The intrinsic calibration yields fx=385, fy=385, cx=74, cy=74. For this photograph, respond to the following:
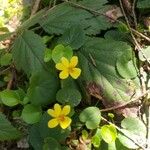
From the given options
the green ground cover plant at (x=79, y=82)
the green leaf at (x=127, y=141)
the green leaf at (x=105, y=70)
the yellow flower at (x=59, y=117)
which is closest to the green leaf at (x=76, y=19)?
the green ground cover plant at (x=79, y=82)

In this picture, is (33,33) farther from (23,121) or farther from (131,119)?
(131,119)

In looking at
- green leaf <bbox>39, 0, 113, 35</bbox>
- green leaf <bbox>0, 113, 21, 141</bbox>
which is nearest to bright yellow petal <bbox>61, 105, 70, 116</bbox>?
green leaf <bbox>0, 113, 21, 141</bbox>

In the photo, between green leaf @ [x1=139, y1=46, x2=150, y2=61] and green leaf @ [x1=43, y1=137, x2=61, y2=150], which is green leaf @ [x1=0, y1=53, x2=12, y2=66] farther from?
green leaf @ [x1=139, y1=46, x2=150, y2=61]

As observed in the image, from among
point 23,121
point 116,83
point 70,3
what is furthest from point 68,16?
point 23,121

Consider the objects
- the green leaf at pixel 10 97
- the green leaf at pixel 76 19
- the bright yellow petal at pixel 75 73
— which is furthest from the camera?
the green leaf at pixel 76 19

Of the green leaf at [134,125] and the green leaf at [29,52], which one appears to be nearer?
the green leaf at [134,125]

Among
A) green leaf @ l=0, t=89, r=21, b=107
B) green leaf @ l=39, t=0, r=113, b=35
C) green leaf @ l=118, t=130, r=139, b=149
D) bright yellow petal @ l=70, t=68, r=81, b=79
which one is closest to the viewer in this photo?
green leaf @ l=118, t=130, r=139, b=149

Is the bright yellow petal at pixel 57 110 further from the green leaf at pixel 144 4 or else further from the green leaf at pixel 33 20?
the green leaf at pixel 144 4

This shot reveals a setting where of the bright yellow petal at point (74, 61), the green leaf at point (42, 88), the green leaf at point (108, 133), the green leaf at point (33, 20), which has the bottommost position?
the green leaf at point (108, 133)
